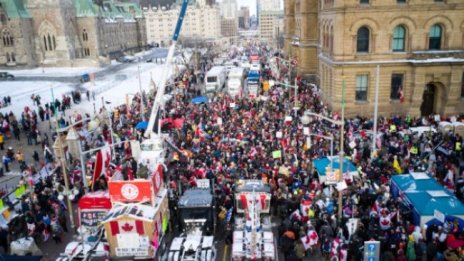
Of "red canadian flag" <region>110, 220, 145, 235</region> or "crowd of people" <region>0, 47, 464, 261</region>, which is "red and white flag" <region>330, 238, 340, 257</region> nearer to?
"crowd of people" <region>0, 47, 464, 261</region>

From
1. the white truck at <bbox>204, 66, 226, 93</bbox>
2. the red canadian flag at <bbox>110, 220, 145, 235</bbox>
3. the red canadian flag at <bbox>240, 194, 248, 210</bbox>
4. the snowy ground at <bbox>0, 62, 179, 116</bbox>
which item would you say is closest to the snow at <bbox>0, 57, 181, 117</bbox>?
the snowy ground at <bbox>0, 62, 179, 116</bbox>

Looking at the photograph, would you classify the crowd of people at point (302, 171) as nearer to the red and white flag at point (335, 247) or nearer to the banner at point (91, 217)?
the red and white flag at point (335, 247)

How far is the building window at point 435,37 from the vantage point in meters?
32.8

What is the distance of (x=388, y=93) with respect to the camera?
33.6 meters

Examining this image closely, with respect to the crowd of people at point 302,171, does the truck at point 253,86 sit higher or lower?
higher

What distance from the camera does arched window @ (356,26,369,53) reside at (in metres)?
32.9

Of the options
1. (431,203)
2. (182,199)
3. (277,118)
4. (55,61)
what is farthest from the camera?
(55,61)

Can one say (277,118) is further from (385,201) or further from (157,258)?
(157,258)

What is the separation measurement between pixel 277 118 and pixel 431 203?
58.0ft

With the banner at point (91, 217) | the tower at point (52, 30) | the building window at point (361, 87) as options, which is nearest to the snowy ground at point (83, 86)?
the tower at point (52, 30)

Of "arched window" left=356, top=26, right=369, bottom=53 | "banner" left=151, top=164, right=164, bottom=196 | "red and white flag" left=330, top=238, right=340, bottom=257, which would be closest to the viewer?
"red and white flag" left=330, top=238, right=340, bottom=257

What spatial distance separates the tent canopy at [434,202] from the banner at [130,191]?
10.6m

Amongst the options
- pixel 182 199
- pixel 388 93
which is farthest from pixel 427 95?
pixel 182 199

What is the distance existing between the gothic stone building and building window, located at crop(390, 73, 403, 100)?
67408mm
